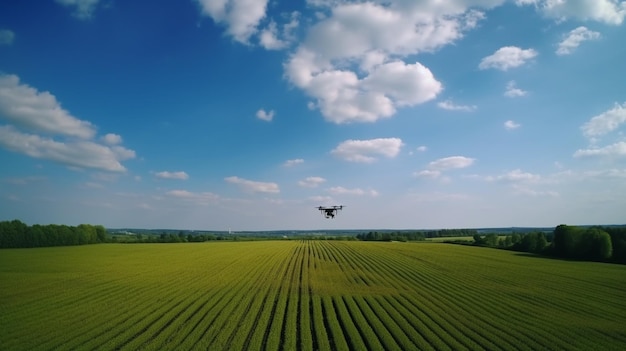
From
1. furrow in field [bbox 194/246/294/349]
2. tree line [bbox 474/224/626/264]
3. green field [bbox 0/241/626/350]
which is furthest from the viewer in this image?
tree line [bbox 474/224/626/264]

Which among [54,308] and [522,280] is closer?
[54,308]

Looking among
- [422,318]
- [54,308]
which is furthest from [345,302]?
[54,308]

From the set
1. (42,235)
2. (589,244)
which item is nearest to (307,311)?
(589,244)

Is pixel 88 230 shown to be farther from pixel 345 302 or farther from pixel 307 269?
pixel 345 302

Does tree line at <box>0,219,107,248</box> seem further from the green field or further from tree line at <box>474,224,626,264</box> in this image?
tree line at <box>474,224,626,264</box>

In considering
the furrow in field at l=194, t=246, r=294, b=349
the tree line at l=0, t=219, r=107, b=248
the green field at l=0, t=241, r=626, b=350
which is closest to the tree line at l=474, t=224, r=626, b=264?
the green field at l=0, t=241, r=626, b=350
